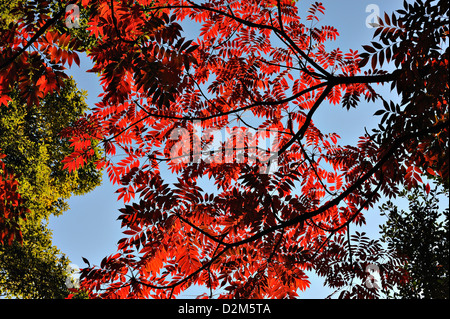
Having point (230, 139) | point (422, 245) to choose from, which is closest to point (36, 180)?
point (230, 139)

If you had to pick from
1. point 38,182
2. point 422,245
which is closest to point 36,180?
point 38,182

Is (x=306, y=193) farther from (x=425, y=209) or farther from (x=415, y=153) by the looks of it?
(x=425, y=209)

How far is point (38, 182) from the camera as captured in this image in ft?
39.7

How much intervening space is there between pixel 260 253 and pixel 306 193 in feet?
7.41

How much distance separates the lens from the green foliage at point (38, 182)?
11.4 m

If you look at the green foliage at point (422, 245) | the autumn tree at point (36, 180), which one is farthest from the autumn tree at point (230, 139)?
the autumn tree at point (36, 180)

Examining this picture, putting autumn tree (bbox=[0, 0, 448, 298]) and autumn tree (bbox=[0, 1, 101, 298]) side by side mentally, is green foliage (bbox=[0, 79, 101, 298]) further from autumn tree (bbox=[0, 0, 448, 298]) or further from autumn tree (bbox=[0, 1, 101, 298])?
autumn tree (bbox=[0, 0, 448, 298])

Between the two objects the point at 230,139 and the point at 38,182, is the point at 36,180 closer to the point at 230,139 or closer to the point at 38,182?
the point at 38,182

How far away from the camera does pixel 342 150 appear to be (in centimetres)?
580

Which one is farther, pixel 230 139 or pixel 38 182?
pixel 38 182

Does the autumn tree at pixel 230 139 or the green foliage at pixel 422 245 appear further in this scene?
the green foliage at pixel 422 245

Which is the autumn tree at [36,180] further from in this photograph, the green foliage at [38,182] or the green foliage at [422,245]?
the green foliage at [422,245]

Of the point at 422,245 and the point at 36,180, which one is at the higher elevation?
the point at 36,180

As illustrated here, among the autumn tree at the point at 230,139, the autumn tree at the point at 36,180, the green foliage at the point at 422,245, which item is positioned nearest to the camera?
the autumn tree at the point at 230,139
